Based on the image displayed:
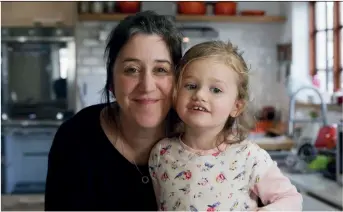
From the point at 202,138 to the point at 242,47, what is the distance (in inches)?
114

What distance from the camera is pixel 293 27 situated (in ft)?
12.3

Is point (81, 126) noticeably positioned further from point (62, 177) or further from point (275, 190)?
point (275, 190)

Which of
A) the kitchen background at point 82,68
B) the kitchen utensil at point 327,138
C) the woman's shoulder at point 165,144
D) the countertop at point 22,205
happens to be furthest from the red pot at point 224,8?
the woman's shoulder at point 165,144

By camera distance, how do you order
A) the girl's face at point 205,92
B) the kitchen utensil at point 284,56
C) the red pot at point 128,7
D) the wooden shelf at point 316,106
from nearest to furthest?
1. the girl's face at point 205,92
2. the wooden shelf at point 316,106
3. the red pot at point 128,7
4. the kitchen utensil at point 284,56

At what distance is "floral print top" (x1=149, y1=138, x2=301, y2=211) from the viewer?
0.79 meters

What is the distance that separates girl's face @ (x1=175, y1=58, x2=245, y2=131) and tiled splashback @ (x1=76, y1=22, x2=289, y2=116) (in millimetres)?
2842

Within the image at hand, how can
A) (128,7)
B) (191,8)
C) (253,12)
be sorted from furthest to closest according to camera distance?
1. (253,12)
2. (191,8)
3. (128,7)

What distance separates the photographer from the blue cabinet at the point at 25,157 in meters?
3.20

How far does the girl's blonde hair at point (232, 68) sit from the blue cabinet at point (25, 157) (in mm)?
2522

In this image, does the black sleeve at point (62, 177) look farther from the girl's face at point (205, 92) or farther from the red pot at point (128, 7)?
the red pot at point (128, 7)

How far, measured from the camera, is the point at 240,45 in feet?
12.4

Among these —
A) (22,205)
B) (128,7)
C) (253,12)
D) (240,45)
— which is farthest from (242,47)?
(22,205)

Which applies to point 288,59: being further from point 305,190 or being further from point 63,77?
point 305,190

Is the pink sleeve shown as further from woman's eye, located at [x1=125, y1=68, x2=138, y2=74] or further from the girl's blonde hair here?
woman's eye, located at [x1=125, y1=68, x2=138, y2=74]
